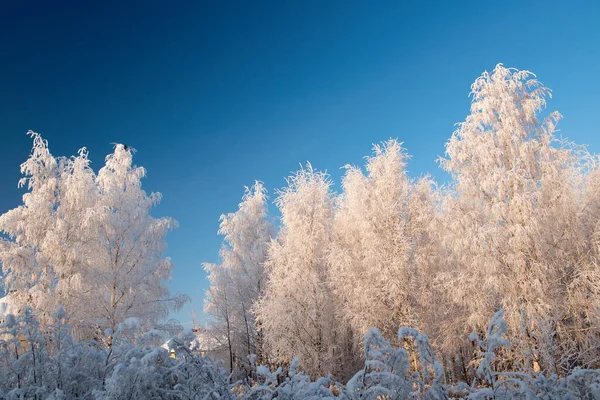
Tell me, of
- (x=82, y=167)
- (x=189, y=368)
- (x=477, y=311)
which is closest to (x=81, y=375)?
(x=189, y=368)

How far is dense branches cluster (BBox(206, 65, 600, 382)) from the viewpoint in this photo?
11062 mm

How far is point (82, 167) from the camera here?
632 inches

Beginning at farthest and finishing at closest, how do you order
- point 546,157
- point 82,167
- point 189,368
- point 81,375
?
→ point 82,167 → point 546,157 → point 81,375 → point 189,368

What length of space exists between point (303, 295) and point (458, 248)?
5524mm

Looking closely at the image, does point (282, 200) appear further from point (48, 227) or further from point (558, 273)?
point (558, 273)

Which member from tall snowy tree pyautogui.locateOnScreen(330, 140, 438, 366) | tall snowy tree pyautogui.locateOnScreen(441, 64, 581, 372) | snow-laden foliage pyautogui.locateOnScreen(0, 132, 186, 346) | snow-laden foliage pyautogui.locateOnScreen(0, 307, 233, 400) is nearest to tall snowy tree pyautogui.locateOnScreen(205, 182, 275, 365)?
snow-laden foliage pyautogui.locateOnScreen(0, 132, 186, 346)

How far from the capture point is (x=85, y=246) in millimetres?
14875

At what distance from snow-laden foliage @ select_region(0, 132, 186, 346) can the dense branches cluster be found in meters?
4.70

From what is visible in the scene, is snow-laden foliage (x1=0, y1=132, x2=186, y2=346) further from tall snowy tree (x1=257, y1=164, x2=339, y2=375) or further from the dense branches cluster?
the dense branches cluster

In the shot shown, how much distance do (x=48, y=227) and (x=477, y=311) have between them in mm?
14675

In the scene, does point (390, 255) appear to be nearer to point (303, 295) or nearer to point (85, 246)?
point (303, 295)

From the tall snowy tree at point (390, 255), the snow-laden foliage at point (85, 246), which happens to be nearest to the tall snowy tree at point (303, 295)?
the tall snowy tree at point (390, 255)

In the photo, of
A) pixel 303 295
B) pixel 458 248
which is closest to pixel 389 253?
pixel 458 248

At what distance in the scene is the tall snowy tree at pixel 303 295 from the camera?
14125 mm
